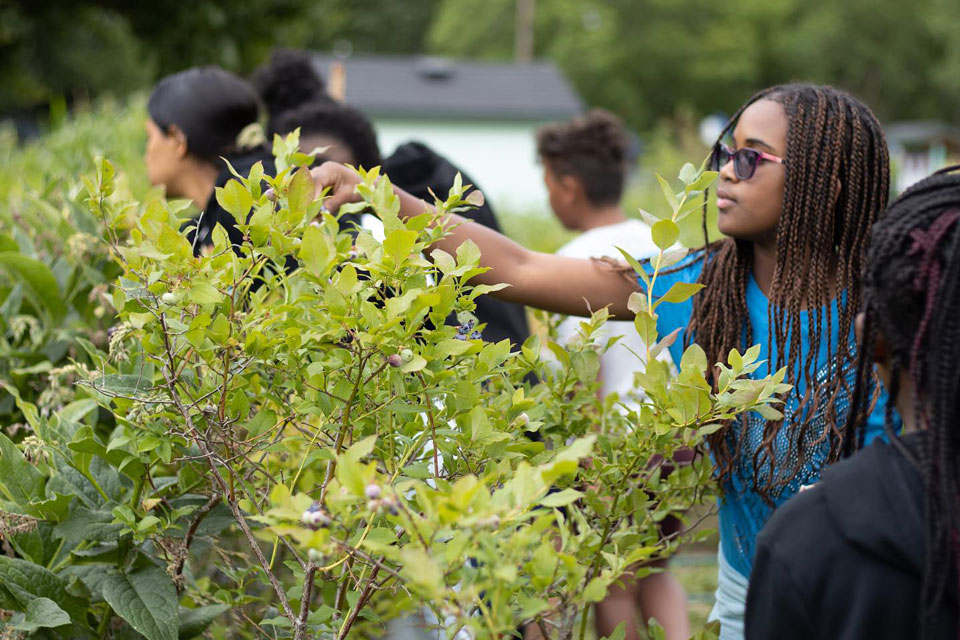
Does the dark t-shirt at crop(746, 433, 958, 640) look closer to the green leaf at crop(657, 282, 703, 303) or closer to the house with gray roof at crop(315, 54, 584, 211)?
the green leaf at crop(657, 282, 703, 303)

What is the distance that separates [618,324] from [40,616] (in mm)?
2200

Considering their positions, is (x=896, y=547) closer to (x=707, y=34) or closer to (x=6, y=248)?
(x=6, y=248)

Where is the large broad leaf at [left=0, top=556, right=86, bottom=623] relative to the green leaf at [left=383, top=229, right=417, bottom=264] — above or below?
below

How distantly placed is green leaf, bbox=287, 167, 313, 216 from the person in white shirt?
6.07 ft

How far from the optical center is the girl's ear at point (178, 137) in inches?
132

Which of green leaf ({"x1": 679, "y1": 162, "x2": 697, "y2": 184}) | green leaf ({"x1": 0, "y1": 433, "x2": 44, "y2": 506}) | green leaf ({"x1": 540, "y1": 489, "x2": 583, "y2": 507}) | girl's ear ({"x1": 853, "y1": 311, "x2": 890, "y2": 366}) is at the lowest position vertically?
green leaf ({"x1": 0, "y1": 433, "x2": 44, "y2": 506})

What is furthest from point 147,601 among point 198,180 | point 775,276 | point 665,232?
point 198,180

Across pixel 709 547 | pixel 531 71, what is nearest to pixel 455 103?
pixel 531 71

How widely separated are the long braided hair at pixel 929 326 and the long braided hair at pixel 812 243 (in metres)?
0.60

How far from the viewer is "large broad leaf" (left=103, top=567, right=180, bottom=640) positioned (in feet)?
5.91

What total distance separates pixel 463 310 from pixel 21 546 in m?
0.94

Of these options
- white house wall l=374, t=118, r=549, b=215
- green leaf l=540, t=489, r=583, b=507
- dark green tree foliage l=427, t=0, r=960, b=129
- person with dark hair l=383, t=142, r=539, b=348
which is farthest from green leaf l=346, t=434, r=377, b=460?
dark green tree foliage l=427, t=0, r=960, b=129

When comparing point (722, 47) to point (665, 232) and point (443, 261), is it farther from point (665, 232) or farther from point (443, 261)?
point (443, 261)

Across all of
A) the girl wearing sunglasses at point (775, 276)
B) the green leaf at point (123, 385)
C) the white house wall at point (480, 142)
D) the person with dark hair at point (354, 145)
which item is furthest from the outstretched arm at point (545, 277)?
the white house wall at point (480, 142)
